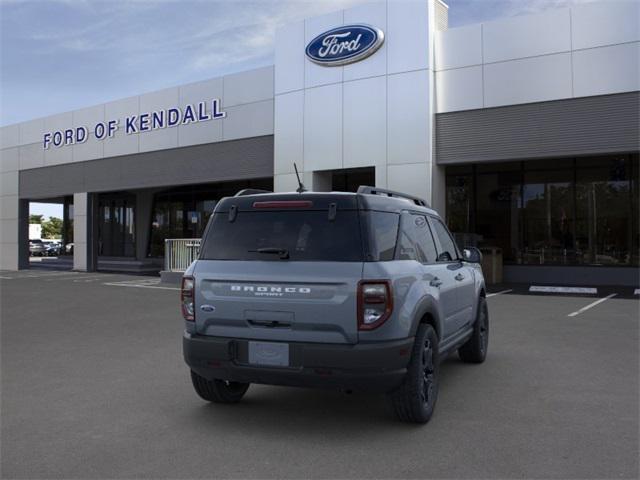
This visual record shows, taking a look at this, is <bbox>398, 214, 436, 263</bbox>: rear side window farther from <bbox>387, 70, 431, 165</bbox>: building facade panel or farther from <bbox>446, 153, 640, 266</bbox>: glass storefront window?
<bbox>446, 153, 640, 266</bbox>: glass storefront window

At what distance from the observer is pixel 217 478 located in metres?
3.62

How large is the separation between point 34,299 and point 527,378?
12653 millimetres

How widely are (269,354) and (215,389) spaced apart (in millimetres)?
1018

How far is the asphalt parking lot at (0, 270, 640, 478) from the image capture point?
3.82 m

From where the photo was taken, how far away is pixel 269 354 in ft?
14.2

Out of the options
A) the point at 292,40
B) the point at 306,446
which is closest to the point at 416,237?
the point at 306,446

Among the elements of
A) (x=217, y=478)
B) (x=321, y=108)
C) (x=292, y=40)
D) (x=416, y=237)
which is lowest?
(x=217, y=478)

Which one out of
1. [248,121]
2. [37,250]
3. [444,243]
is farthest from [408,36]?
[37,250]

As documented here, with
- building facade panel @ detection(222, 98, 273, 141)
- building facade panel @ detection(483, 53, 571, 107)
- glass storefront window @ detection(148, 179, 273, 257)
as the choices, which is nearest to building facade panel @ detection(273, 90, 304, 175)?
building facade panel @ detection(222, 98, 273, 141)

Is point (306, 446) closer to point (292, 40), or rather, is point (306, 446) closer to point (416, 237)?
point (416, 237)

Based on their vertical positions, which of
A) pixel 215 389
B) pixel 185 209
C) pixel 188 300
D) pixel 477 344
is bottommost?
pixel 215 389

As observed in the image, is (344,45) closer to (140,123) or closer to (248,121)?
(248,121)

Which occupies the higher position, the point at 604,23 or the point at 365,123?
Result: the point at 604,23

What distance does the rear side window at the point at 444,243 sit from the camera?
5.87 m
